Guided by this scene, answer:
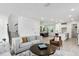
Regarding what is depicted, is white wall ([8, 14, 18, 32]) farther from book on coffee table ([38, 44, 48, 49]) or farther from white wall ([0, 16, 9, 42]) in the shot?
book on coffee table ([38, 44, 48, 49])

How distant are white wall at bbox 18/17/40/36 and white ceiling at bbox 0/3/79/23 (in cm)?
13

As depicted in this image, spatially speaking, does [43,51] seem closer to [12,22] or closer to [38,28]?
[38,28]

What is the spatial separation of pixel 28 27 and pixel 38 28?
26 cm

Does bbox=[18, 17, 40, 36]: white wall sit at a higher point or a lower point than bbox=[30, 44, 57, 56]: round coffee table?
higher

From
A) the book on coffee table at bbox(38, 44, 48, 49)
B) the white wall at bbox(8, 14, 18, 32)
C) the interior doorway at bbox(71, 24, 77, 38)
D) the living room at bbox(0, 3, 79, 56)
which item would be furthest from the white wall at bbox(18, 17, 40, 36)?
the interior doorway at bbox(71, 24, 77, 38)

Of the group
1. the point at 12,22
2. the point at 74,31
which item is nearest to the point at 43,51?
the point at 74,31

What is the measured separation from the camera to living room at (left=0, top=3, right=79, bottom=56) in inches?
88.6

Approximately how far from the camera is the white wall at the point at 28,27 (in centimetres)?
227

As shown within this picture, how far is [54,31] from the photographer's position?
2.33 metres

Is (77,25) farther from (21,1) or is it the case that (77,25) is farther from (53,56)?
(21,1)

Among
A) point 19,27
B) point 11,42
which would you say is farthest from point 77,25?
point 11,42

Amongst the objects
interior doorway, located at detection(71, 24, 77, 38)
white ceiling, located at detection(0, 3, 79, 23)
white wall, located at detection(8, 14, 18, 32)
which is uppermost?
white ceiling, located at detection(0, 3, 79, 23)

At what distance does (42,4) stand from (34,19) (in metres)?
0.44

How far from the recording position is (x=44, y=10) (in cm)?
232
